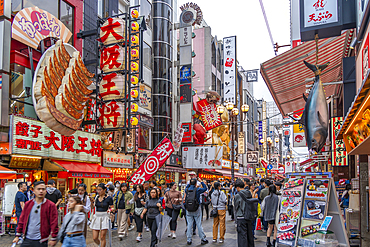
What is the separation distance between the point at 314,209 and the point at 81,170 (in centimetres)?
1327

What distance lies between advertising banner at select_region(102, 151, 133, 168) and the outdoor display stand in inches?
597

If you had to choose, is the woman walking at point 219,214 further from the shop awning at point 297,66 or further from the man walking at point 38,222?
the man walking at point 38,222

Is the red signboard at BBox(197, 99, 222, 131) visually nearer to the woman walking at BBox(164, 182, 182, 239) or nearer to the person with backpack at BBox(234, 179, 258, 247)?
the woman walking at BBox(164, 182, 182, 239)

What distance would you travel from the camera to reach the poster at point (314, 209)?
798 centimetres

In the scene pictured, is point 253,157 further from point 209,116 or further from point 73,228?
point 73,228

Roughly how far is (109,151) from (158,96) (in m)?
8.87

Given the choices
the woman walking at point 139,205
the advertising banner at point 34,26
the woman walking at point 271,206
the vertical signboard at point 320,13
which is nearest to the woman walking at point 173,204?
the woman walking at point 139,205

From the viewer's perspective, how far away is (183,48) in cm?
3147

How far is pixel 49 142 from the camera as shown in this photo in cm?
1736

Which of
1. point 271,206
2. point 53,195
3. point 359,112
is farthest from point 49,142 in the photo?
point 359,112

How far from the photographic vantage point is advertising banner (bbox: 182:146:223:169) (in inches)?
1118

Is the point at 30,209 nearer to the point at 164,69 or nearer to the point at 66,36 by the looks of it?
the point at 66,36

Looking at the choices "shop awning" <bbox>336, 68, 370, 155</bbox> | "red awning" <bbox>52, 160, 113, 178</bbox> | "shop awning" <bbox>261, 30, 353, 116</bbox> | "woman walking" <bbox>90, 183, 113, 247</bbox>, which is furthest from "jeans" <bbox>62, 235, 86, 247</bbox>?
"red awning" <bbox>52, 160, 113, 178</bbox>

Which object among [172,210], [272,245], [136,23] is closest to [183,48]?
[136,23]
